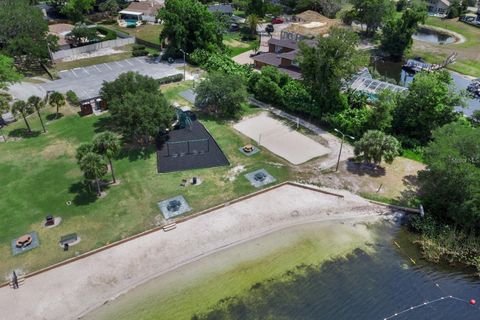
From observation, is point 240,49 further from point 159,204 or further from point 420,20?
point 159,204

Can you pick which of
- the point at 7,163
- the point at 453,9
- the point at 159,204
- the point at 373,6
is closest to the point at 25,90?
the point at 7,163

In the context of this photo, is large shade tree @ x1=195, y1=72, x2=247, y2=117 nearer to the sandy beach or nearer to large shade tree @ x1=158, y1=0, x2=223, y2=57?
the sandy beach

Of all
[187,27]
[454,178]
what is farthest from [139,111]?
[187,27]

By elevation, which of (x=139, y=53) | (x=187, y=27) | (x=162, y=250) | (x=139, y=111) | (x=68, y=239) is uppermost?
(x=187, y=27)

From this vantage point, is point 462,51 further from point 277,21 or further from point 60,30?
point 60,30

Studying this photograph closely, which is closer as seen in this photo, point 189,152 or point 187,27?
point 189,152

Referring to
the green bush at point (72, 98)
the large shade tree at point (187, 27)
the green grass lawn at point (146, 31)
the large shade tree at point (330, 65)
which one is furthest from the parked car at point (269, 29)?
the green bush at point (72, 98)
